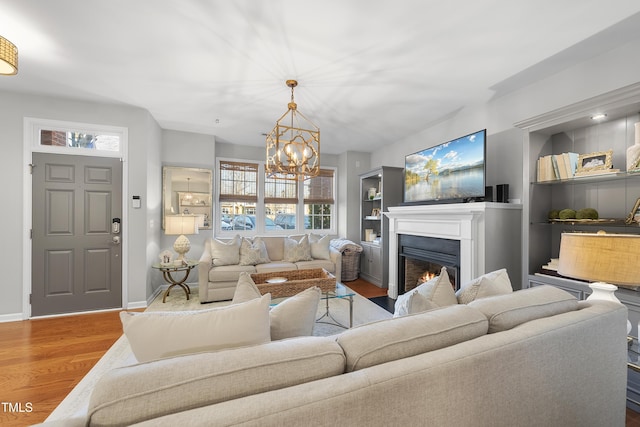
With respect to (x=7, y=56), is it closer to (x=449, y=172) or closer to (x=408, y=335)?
(x=408, y=335)

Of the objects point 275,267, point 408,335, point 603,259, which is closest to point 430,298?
point 408,335

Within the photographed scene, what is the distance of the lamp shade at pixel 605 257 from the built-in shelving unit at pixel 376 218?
3.11 meters

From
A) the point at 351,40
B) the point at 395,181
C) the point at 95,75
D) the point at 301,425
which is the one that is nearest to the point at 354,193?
the point at 395,181

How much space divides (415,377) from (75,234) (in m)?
4.16

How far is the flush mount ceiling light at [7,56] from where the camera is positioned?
1.72 meters

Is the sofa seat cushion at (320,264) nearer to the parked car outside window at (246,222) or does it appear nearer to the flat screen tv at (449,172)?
the parked car outside window at (246,222)

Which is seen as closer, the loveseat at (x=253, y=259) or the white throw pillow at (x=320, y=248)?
the loveseat at (x=253, y=259)

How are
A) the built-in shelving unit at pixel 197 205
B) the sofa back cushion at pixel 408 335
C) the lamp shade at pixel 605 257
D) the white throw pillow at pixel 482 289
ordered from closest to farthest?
the sofa back cushion at pixel 408 335, the lamp shade at pixel 605 257, the white throw pillow at pixel 482 289, the built-in shelving unit at pixel 197 205

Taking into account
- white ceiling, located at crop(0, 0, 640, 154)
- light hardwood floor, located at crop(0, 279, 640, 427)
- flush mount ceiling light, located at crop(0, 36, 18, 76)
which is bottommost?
light hardwood floor, located at crop(0, 279, 640, 427)

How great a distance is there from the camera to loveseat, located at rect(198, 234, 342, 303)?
3.67 meters

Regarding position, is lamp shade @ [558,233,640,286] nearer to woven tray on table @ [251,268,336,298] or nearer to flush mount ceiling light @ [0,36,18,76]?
woven tray on table @ [251,268,336,298]

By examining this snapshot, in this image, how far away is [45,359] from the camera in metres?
2.27

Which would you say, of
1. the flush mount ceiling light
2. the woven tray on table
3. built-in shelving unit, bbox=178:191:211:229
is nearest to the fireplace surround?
the woven tray on table

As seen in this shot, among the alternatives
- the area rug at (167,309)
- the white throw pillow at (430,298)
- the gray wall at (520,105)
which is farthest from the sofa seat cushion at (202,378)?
the gray wall at (520,105)
